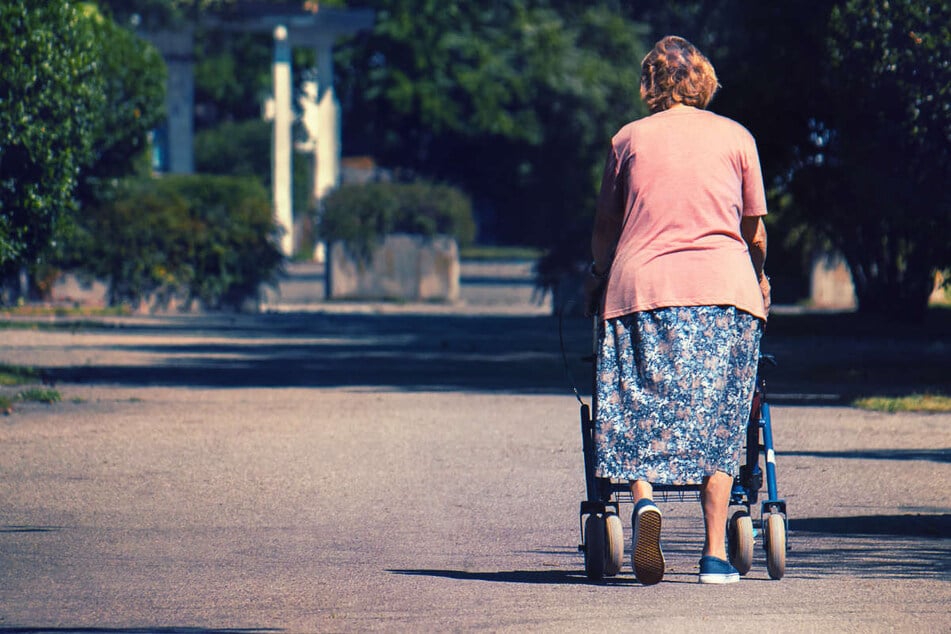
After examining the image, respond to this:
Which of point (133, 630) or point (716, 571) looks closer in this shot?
point (133, 630)

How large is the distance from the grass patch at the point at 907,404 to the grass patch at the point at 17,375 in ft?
20.7

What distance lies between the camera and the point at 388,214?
29.3 metres

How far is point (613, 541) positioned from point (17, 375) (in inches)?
374

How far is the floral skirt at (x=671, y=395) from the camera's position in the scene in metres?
6.23

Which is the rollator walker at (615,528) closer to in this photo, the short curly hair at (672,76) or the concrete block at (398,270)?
the short curly hair at (672,76)

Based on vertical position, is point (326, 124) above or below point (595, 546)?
above

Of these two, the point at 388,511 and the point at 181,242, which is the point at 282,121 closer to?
the point at 181,242

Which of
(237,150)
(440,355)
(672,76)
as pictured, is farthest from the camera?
(237,150)

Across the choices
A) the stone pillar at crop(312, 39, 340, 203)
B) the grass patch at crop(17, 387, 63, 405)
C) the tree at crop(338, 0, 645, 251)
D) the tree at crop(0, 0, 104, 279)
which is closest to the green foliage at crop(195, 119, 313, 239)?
the tree at crop(338, 0, 645, 251)

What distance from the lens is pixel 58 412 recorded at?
41.7ft

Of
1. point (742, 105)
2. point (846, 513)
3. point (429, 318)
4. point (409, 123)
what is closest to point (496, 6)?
point (409, 123)

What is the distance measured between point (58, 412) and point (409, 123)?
37.3 meters

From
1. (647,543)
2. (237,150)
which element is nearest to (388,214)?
(647,543)

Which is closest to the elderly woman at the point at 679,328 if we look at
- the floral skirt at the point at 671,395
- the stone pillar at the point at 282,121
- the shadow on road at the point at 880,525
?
the floral skirt at the point at 671,395
